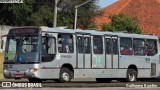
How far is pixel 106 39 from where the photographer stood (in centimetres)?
2956

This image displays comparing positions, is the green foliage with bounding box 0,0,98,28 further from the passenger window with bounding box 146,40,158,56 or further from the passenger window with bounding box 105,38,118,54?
the passenger window with bounding box 105,38,118,54

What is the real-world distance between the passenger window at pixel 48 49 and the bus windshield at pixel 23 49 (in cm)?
39

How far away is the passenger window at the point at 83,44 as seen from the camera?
90.5ft

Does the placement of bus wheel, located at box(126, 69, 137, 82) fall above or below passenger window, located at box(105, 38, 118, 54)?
below

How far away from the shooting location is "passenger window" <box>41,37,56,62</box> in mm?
25344

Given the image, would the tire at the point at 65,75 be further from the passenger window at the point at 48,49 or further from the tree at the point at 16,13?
the tree at the point at 16,13

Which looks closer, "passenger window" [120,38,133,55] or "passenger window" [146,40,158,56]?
"passenger window" [120,38,133,55]

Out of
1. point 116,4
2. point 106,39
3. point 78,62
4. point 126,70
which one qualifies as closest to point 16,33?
point 78,62

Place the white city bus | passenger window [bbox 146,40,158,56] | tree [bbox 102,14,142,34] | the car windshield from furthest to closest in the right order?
tree [bbox 102,14,142,34] < passenger window [bbox 146,40,158,56] < the white city bus < the car windshield

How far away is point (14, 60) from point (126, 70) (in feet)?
27.3

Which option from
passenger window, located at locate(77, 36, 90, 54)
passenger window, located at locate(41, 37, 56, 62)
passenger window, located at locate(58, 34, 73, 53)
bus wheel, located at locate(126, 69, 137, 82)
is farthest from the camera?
bus wheel, located at locate(126, 69, 137, 82)

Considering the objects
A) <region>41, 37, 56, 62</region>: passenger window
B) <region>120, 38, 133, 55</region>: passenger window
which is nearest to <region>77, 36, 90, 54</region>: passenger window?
<region>41, 37, 56, 62</region>: passenger window

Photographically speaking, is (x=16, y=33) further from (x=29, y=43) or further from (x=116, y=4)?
(x=116, y=4)

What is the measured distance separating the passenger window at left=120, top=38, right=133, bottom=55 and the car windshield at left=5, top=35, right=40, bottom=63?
23.3ft
